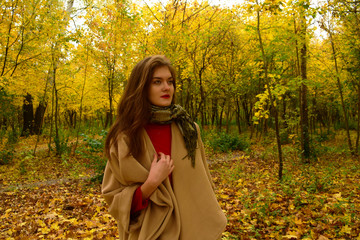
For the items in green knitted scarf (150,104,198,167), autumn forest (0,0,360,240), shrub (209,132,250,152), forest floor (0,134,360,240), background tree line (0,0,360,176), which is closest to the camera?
green knitted scarf (150,104,198,167)

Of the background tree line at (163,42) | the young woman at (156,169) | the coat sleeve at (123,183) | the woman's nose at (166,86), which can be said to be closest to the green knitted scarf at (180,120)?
the young woman at (156,169)

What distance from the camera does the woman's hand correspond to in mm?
1384

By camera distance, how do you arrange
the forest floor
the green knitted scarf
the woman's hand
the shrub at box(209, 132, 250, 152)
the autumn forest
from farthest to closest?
the shrub at box(209, 132, 250, 152) < the autumn forest < the forest floor < the green knitted scarf < the woman's hand

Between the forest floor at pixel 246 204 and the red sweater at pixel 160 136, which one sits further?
the forest floor at pixel 246 204

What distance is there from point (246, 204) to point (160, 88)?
11.7 ft

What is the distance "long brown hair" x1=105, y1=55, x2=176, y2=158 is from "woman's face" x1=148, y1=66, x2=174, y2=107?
0.09 ft

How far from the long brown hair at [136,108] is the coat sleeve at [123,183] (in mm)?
58

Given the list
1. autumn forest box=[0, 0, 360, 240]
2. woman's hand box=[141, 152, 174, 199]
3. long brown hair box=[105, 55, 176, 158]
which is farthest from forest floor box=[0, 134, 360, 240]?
long brown hair box=[105, 55, 176, 158]

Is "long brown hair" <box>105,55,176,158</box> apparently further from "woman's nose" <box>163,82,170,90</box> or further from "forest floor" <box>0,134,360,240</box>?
"forest floor" <box>0,134,360,240</box>

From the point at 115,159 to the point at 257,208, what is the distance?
3417mm

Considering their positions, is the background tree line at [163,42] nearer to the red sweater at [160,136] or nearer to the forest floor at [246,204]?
the forest floor at [246,204]

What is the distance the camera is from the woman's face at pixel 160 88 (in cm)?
155

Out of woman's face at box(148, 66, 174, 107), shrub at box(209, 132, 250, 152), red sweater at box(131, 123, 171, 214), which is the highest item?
woman's face at box(148, 66, 174, 107)

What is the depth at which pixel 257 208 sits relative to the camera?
4.14 meters
